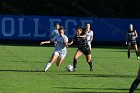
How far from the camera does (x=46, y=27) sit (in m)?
55.4

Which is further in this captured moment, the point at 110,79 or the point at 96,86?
the point at 110,79

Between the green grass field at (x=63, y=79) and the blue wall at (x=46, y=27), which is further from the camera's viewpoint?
the blue wall at (x=46, y=27)

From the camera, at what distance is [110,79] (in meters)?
23.0

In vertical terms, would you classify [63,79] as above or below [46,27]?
above

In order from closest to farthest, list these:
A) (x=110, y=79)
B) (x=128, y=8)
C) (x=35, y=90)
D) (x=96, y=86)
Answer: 1. (x=35, y=90)
2. (x=96, y=86)
3. (x=110, y=79)
4. (x=128, y=8)

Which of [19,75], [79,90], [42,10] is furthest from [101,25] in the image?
[79,90]

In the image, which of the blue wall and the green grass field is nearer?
the green grass field

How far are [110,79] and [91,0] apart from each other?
38.8 meters

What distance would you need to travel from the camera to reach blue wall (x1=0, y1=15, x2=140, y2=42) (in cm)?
5506

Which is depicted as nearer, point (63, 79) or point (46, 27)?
point (63, 79)

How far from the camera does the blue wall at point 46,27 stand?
55.1 meters

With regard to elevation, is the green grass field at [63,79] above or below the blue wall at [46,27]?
above

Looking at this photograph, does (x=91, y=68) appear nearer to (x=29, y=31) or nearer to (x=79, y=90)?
(x=79, y=90)

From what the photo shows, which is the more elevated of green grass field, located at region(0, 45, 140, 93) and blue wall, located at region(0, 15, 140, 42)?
green grass field, located at region(0, 45, 140, 93)
